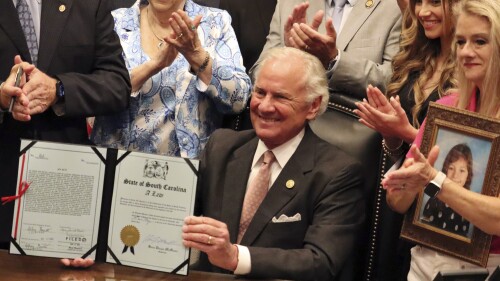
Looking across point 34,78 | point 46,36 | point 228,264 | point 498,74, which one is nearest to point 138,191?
point 228,264

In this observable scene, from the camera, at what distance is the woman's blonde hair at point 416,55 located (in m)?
3.81

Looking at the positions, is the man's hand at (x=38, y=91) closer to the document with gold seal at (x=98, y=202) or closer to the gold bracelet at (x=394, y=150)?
the document with gold seal at (x=98, y=202)

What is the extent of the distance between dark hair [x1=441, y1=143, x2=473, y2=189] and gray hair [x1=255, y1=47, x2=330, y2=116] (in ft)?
2.28

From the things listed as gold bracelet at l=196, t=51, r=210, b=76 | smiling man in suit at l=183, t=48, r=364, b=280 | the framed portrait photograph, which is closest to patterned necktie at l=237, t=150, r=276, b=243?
smiling man in suit at l=183, t=48, r=364, b=280

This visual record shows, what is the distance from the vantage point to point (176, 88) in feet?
13.5

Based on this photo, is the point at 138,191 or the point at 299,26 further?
the point at 299,26

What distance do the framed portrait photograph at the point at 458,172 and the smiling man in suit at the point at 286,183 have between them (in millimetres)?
302

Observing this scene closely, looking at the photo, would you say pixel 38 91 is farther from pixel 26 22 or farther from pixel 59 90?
pixel 26 22

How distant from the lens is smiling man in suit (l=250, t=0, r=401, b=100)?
377 centimetres

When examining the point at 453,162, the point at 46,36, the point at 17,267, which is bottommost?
the point at 17,267

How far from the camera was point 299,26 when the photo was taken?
12.2 feet

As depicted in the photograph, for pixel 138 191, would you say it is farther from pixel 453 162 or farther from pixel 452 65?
pixel 452 65

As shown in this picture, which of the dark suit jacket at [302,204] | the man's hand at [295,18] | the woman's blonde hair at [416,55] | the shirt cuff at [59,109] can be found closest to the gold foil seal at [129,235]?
the dark suit jacket at [302,204]

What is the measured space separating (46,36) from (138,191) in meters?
0.91
